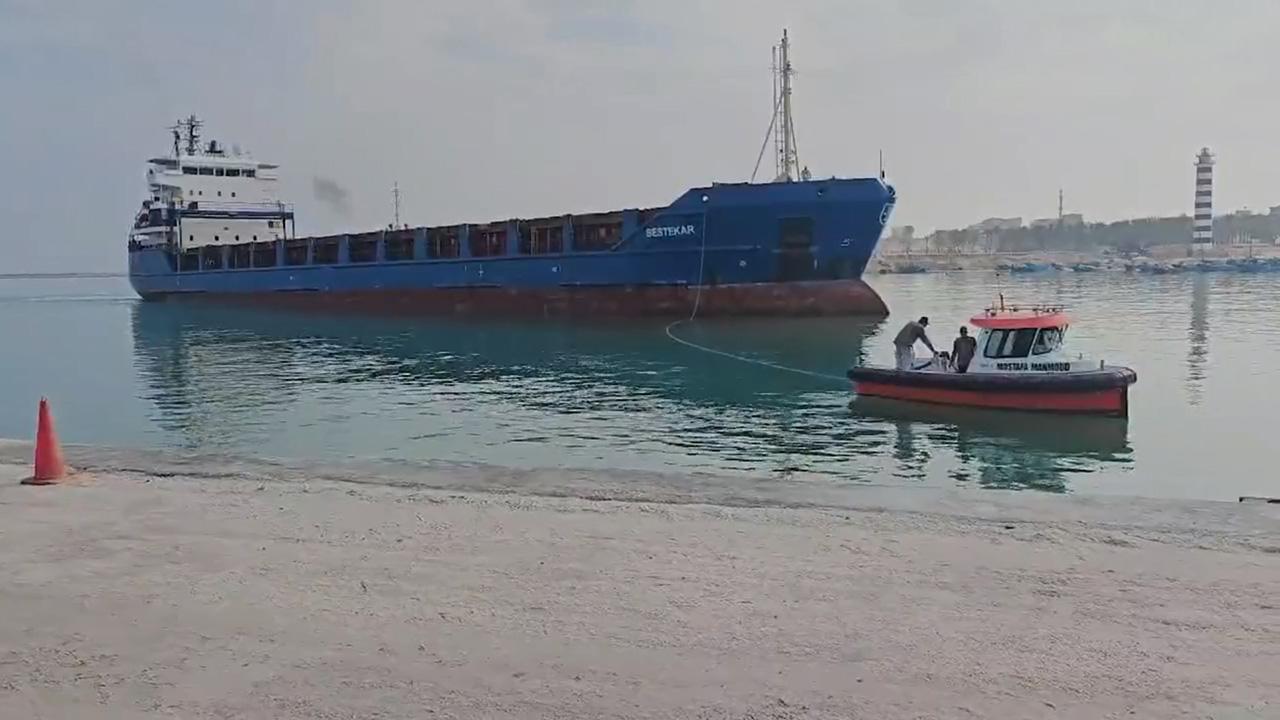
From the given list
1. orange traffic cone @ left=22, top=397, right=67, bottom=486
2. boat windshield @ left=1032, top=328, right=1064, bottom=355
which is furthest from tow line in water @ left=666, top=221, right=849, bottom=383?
orange traffic cone @ left=22, top=397, right=67, bottom=486

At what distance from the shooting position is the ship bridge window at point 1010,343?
1441 centimetres

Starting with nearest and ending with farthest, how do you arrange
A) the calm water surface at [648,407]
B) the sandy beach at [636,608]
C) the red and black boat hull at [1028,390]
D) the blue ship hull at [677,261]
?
the sandy beach at [636,608] → the calm water surface at [648,407] → the red and black boat hull at [1028,390] → the blue ship hull at [677,261]

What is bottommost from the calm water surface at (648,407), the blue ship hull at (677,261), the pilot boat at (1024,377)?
the calm water surface at (648,407)

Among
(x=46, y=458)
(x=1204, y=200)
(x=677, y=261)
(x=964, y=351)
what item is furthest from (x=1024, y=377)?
(x=1204, y=200)

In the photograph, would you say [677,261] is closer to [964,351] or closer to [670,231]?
[670,231]

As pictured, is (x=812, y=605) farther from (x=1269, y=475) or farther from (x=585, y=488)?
(x=1269, y=475)

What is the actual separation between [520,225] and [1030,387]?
76.4 feet

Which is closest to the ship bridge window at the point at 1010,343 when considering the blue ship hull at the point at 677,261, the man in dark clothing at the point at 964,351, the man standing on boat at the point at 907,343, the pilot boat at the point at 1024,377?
the pilot boat at the point at 1024,377

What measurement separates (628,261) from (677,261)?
1607mm

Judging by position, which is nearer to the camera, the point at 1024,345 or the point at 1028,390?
the point at 1028,390

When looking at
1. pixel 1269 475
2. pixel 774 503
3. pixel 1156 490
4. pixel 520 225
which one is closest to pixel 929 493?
pixel 774 503

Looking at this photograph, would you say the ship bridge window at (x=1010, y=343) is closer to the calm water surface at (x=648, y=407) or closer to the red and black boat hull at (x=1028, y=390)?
the red and black boat hull at (x=1028, y=390)

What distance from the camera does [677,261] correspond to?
2984cm

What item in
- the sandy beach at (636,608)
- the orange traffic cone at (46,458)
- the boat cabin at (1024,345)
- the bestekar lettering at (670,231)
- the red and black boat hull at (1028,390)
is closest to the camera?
the sandy beach at (636,608)
